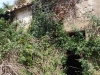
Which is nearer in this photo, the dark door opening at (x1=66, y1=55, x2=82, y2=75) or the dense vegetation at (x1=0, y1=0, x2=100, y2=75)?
the dense vegetation at (x1=0, y1=0, x2=100, y2=75)

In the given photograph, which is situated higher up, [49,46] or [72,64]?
[49,46]

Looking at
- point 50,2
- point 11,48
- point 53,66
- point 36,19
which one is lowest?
point 53,66

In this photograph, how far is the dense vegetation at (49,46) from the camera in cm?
812

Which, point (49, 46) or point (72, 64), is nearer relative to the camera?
point (49, 46)

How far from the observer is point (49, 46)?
30.1ft

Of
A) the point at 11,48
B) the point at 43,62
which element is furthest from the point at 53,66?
the point at 11,48

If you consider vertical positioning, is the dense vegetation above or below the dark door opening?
above

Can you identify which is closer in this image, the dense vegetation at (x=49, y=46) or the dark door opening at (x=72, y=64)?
the dense vegetation at (x=49, y=46)

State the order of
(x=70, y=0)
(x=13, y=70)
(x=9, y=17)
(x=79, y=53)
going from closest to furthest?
1. (x=13, y=70)
2. (x=79, y=53)
3. (x=70, y=0)
4. (x=9, y=17)

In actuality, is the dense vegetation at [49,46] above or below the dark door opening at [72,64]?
above

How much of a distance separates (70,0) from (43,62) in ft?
9.53

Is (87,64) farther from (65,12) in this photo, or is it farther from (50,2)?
(50,2)

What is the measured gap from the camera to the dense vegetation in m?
8.12

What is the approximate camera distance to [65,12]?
952cm
